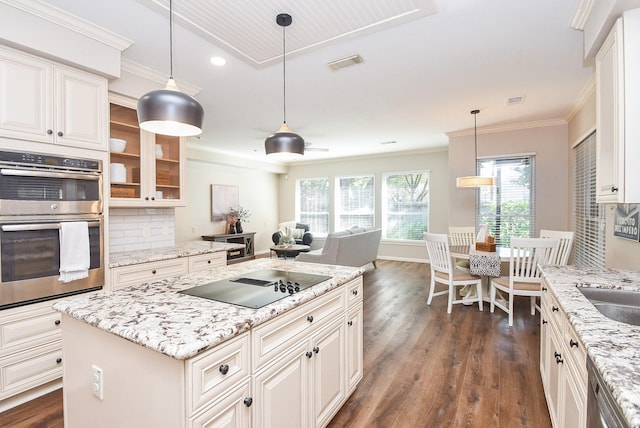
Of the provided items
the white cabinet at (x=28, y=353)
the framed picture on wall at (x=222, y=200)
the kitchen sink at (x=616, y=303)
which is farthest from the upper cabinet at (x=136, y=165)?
the framed picture on wall at (x=222, y=200)

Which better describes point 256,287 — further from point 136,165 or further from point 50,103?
point 136,165

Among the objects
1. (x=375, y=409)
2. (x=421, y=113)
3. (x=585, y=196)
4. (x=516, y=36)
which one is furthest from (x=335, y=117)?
(x=375, y=409)

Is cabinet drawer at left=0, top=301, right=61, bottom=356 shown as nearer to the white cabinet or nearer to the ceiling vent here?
the white cabinet

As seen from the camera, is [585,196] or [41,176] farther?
[585,196]

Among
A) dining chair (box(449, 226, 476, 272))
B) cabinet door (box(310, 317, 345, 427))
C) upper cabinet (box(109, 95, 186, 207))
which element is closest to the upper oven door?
upper cabinet (box(109, 95, 186, 207))

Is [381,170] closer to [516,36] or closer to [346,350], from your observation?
[516,36]

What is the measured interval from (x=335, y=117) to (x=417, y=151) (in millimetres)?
3312

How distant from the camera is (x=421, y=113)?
4344mm

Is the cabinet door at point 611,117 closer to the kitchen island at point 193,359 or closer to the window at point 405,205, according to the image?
the kitchen island at point 193,359

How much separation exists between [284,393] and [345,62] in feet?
8.61

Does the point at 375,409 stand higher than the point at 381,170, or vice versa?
the point at 381,170

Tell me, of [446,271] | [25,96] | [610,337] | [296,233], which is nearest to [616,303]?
[610,337]

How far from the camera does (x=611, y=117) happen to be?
163 cm

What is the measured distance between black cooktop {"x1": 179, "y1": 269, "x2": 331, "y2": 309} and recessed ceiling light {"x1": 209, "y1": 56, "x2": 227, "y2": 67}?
1923 mm
